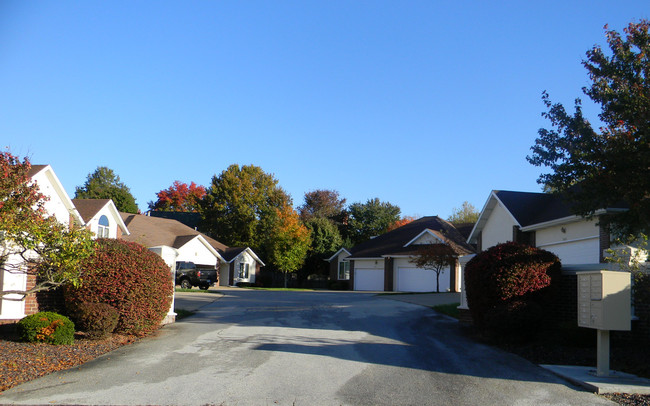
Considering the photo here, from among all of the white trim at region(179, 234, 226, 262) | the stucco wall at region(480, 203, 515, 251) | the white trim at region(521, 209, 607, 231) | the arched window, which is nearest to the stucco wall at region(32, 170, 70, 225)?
the arched window

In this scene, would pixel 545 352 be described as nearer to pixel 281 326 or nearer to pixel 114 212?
pixel 281 326

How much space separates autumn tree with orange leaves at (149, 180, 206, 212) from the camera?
85.4m

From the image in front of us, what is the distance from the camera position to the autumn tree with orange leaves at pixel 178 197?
8538 centimetres

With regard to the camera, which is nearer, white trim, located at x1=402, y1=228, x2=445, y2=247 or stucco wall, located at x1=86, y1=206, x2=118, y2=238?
stucco wall, located at x1=86, y1=206, x2=118, y2=238

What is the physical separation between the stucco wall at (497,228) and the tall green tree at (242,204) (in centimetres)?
3105

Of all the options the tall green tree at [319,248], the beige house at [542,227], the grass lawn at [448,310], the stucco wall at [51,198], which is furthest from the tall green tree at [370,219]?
the grass lawn at [448,310]

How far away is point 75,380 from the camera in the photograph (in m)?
9.44

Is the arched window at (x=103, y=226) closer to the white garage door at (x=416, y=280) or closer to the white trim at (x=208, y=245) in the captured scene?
the white trim at (x=208, y=245)

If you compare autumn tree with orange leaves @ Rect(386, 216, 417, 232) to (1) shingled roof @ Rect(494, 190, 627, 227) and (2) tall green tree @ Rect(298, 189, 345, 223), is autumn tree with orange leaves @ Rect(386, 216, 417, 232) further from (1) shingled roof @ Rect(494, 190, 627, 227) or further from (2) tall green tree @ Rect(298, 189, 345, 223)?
(1) shingled roof @ Rect(494, 190, 627, 227)

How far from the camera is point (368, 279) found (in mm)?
45406

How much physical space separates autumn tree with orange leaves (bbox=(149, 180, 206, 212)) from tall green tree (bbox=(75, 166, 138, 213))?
6.51 m

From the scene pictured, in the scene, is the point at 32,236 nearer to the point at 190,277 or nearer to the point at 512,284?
the point at 512,284

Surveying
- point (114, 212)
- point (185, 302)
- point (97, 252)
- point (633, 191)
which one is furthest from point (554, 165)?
point (114, 212)

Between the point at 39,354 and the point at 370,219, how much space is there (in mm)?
55516
